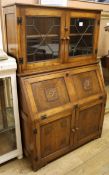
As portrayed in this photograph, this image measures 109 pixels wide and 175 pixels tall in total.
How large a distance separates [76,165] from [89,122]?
51 centimetres

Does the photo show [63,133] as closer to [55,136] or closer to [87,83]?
[55,136]

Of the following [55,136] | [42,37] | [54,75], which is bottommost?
[55,136]

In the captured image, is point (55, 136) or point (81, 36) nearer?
point (55, 136)

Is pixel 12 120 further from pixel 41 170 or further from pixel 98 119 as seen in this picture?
pixel 98 119

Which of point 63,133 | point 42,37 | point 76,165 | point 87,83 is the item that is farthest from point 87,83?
point 76,165

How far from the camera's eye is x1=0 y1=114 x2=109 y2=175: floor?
180 cm

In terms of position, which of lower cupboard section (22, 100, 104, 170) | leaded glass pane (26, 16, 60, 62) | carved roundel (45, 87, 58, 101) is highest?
leaded glass pane (26, 16, 60, 62)

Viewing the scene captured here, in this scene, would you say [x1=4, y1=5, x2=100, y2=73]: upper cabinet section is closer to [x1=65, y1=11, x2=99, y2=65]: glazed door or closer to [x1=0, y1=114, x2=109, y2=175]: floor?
[x1=65, y1=11, x2=99, y2=65]: glazed door

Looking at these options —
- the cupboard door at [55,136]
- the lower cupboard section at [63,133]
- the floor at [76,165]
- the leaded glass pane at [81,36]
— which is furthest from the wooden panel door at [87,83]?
the floor at [76,165]

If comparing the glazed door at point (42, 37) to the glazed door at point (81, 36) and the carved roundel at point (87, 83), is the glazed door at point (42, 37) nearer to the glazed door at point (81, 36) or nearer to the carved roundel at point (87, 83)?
the glazed door at point (81, 36)

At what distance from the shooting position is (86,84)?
201 centimetres

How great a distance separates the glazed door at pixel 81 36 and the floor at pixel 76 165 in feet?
3.50

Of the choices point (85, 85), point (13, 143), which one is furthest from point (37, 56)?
point (13, 143)

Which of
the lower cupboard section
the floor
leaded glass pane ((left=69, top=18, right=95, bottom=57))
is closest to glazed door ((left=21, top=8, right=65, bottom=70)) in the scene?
leaded glass pane ((left=69, top=18, right=95, bottom=57))
